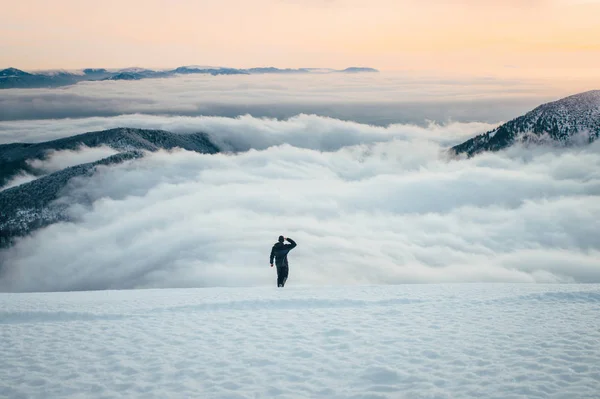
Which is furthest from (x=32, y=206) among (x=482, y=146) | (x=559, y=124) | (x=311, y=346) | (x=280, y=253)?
(x=559, y=124)

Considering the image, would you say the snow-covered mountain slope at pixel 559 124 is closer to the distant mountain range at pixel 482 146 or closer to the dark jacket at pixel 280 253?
the distant mountain range at pixel 482 146

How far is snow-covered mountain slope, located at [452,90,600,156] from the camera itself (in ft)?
465

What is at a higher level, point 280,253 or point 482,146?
point 482,146

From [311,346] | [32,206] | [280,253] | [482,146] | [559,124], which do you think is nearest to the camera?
[311,346]

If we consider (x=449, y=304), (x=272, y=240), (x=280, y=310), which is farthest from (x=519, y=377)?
(x=272, y=240)

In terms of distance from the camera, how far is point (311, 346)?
931 cm

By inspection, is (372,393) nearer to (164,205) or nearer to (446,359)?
(446,359)

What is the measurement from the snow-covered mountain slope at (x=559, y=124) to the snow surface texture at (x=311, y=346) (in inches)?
6229

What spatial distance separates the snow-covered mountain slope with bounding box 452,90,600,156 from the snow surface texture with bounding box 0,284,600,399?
15822 cm

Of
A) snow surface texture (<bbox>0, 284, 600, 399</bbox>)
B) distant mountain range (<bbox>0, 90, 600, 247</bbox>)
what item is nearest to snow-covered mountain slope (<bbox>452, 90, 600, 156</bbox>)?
distant mountain range (<bbox>0, 90, 600, 247</bbox>)

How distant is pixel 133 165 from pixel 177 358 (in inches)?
6735

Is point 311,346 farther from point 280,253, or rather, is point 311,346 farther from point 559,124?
point 559,124

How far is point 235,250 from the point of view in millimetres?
79500

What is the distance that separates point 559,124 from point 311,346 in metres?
170
